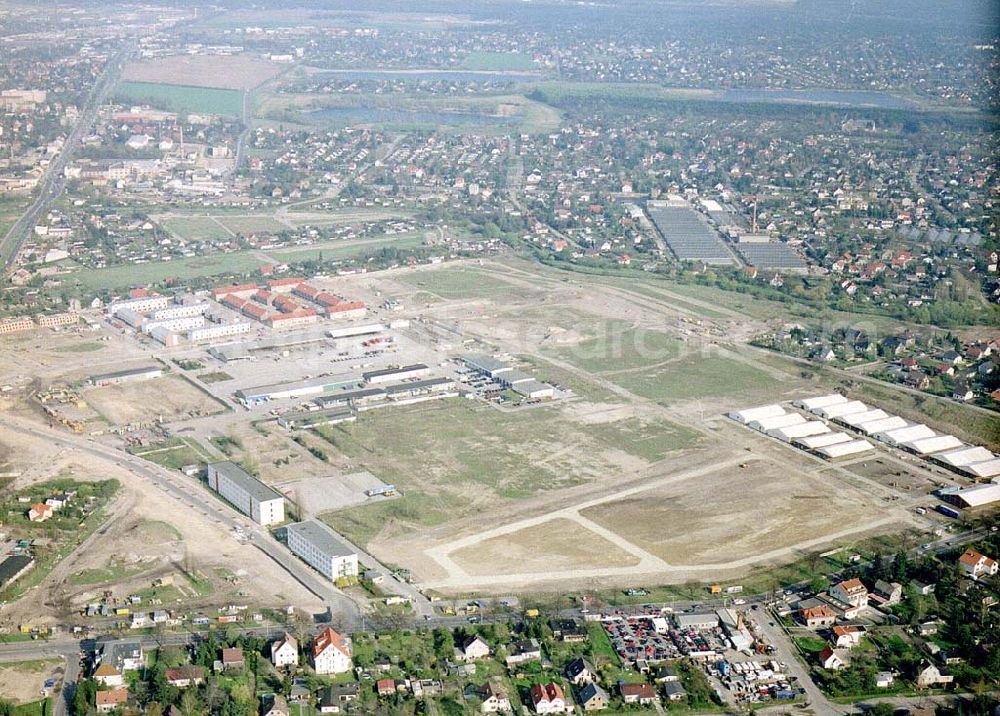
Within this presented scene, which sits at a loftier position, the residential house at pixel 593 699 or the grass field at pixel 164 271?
the residential house at pixel 593 699

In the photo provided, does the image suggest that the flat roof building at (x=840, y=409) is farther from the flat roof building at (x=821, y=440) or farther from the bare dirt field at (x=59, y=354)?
the bare dirt field at (x=59, y=354)

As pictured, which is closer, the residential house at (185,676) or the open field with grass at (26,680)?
the open field with grass at (26,680)

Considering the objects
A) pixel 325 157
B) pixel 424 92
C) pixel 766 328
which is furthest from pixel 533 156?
pixel 766 328

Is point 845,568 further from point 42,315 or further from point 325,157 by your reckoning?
point 325,157

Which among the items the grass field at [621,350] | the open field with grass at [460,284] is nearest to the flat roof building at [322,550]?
the grass field at [621,350]

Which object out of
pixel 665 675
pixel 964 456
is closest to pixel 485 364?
pixel 964 456
